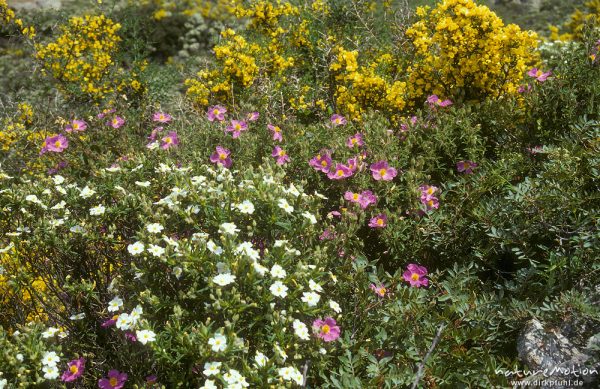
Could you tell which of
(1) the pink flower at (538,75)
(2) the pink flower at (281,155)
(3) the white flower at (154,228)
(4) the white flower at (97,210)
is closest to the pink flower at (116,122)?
(2) the pink flower at (281,155)

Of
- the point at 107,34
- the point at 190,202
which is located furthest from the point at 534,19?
the point at 190,202

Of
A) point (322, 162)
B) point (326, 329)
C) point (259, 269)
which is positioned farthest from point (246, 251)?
point (322, 162)

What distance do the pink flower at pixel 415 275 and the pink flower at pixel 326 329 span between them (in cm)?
63

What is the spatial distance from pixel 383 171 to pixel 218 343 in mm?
1557

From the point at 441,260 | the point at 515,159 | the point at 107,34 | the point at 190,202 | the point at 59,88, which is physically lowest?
the point at 59,88

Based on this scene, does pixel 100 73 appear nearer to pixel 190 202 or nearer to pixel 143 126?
pixel 143 126

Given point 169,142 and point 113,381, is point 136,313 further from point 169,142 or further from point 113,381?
point 169,142

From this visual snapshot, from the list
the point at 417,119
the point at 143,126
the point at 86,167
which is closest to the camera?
the point at 417,119

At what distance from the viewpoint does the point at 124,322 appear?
225 centimetres

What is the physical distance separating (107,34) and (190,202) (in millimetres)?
3981

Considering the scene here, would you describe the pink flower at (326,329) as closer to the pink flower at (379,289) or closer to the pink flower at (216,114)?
the pink flower at (379,289)

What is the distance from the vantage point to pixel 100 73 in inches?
221

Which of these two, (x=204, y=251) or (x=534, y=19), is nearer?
(x=204, y=251)

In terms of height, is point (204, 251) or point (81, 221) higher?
point (204, 251)
